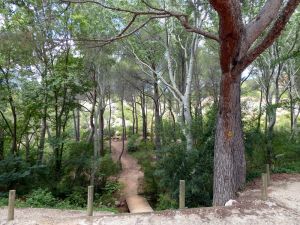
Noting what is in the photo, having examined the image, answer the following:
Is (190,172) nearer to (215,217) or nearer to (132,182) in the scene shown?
(215,217)

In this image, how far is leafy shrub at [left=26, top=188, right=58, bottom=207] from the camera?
1097 cm

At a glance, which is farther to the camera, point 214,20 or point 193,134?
point 214,20

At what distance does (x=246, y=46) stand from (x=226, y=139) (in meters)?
2.23

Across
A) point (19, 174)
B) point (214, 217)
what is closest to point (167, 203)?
point (19, 174)

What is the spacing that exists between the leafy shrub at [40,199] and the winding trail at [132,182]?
3278 millimetres

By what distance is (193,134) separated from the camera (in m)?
→ 10.8

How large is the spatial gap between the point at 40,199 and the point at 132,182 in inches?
256

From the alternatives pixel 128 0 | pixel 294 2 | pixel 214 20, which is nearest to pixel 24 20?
pixel 128 0

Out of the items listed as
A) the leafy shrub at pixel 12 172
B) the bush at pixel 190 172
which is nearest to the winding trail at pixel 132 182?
the bush at pixel 190 172

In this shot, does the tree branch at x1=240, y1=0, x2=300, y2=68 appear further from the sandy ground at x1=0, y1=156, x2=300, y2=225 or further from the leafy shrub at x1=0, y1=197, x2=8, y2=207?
the leafy shrub at x1=0, y1=197, x2=8, y2=207

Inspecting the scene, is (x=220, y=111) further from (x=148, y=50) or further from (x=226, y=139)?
(x=148, y=50)

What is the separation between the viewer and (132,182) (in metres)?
16.9

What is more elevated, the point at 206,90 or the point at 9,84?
the point at 206,90

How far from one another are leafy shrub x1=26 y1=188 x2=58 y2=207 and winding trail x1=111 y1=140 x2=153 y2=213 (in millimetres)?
3278
